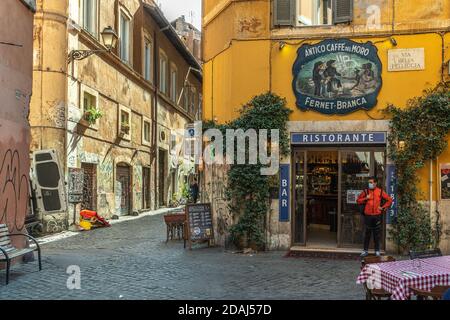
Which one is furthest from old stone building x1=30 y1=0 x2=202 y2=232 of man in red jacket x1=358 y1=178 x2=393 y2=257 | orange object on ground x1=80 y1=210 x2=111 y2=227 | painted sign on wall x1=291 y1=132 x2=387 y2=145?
man in red jacket x1=358 y1=178 x2=393 y2=257

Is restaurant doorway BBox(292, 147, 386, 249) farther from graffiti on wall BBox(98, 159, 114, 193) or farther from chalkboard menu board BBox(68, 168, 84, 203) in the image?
graffiti on wall BBox(98, 159, 114, 193)

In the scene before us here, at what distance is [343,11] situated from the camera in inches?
460

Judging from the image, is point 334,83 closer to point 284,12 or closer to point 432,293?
point 284,12

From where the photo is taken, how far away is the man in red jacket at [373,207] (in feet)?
35.0

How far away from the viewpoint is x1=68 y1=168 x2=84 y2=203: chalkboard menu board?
1642cm

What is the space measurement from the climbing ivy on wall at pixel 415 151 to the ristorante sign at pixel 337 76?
78 cm

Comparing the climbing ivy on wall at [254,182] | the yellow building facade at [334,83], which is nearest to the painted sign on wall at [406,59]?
the yellow building facade at [334,83]

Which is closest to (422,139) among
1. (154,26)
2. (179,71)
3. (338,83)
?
(338,83)

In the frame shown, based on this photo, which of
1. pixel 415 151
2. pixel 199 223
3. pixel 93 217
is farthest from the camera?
pixel 93 217

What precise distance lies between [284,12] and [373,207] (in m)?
4.69

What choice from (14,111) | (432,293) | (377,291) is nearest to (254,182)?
(14,111)

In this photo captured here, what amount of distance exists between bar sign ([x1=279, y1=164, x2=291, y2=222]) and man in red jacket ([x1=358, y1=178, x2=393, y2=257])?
1.63 metres

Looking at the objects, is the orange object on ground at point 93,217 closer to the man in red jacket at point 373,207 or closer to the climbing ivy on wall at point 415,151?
the man in red jacket at point 373,207
